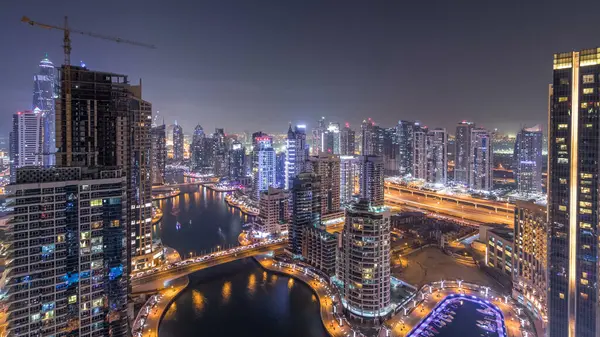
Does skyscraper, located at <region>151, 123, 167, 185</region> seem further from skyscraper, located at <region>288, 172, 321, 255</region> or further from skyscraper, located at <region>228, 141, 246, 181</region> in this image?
skyscraper, located at <region>288, 172, 321, 255</region>

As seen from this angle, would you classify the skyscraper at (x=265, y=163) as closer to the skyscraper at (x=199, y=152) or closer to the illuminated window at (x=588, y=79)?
the skyscraper at (x=199, y=152)

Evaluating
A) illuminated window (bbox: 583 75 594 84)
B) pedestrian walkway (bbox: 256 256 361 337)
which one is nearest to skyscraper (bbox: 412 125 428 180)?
pedestrian walkway (bbox: 256 256 361 337)

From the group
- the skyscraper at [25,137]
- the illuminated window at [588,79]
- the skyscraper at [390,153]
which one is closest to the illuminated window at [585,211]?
the illuminated window at [588,79]

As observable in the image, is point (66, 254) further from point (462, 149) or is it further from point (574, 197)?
point (462, 149)

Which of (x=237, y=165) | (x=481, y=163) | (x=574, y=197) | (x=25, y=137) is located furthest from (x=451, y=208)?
(x=25, y=137)

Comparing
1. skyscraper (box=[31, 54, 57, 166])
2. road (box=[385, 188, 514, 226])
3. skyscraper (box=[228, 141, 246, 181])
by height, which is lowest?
road (box=[385, 188, 514, 226])

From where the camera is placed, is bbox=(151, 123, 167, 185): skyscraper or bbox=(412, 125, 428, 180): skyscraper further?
bbox=(412, 125, 428, 180): skyscraper

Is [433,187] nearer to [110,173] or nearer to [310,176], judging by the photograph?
[310,176]

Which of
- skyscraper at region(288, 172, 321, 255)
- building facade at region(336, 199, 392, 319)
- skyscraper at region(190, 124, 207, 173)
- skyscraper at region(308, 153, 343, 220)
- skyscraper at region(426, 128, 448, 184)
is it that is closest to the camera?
building facade at region(336, 199, 392, 319)
